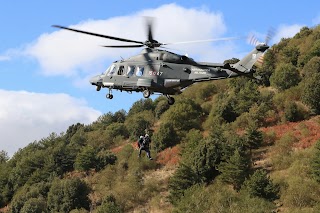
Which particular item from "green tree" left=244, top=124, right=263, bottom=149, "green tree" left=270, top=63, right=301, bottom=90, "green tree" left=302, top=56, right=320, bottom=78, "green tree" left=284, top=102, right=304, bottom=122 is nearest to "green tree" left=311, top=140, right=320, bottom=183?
"green tree" left=244, top=124, right=263, bottom=149

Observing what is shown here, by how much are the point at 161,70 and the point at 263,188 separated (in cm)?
2780

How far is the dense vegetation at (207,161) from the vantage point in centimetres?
5100

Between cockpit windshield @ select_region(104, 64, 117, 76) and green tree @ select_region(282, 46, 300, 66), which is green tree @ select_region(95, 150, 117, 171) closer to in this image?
green tree @ select_region(282, 46, 300, 66)

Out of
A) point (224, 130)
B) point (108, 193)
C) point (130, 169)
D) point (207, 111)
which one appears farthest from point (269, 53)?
point (108, 193)

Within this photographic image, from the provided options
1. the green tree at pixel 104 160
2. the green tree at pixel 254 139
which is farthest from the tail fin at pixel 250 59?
the green tree at pixel 104 160

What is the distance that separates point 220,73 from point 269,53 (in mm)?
84126

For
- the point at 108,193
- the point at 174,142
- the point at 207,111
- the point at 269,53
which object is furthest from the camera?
the point at 269,53

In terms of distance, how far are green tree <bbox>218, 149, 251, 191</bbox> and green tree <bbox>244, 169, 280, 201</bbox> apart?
147 inches

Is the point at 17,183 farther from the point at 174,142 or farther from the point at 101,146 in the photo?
the point at 174,142

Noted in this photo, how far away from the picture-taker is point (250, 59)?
26.1m

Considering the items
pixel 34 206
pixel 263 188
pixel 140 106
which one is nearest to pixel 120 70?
pixel 263 188

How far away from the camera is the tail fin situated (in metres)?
25.8

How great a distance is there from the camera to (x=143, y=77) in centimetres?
2770

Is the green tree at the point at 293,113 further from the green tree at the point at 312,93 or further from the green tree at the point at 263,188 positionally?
the green tree at the point at 263,188
